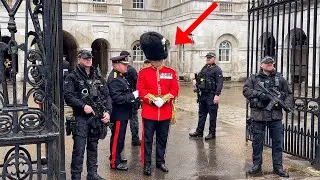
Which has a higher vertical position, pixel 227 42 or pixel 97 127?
pixel 227 42

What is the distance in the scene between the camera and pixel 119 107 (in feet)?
23.6

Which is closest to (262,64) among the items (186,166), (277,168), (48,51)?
(277,168)

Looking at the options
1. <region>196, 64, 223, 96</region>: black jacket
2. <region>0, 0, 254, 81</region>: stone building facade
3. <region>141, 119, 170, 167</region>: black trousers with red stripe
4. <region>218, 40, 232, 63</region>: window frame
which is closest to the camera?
<region>141, 119, 170, 167</region>: black trousers with red stripe

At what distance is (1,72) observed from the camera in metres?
3.17

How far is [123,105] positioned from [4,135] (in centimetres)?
398

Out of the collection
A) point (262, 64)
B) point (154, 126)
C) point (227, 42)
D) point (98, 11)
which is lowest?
point (154, 126)

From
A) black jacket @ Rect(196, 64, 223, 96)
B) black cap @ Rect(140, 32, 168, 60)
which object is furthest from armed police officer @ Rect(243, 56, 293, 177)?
black jacket @ Rect(196, 64, 223, 96)

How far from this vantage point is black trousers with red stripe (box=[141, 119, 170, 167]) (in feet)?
22.4

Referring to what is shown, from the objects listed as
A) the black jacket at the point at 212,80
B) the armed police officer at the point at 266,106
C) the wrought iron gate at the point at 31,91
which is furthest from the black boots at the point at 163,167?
the wrought iron gate at the point at 31,91

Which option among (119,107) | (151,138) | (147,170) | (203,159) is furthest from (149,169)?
(203,159)

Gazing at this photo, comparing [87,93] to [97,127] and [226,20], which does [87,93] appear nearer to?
[97,127]

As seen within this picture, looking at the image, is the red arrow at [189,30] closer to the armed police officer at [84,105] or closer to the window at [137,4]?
the window at [137,4]

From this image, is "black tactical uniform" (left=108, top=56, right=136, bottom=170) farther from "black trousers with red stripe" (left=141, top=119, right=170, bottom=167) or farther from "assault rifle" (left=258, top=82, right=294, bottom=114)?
"assault rifle" (left=258, top=82, right=294, bottom=114)

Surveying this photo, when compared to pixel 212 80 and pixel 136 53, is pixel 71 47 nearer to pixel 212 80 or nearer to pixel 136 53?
pixel 136 53
